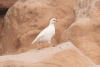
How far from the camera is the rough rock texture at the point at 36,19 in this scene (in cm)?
677

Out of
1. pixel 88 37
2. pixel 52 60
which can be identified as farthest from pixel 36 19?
pixel 52 60

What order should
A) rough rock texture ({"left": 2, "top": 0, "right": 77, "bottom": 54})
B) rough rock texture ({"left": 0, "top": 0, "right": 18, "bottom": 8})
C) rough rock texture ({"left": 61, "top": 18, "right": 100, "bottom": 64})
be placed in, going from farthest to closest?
rough rock texture ({"left": 0, "top": 0, "right": 18, "bottom": 8}) < rough rock texture ({"left": 2, "top": 0, "right": 77, "bottom": 54}) < rough rock texture ({"left": 61, "top": 18, "right": 100, "bottom": 64})

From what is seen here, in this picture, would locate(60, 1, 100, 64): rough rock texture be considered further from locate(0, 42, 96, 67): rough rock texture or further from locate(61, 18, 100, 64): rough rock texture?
locate(0, 42, 96, 67): rough rock texture

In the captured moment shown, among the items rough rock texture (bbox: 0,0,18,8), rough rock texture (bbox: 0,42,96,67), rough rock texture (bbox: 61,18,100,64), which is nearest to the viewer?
rough rock texture (bbox: 0,42,96,67)

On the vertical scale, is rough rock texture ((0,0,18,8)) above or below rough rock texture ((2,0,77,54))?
above

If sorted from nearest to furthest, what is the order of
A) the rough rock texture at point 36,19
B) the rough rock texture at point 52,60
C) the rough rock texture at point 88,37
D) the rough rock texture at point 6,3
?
1. the rough rock texture at point 52,60
2. the rough rock texture at point 88,37
3. the rough rock texture at point 36,19
4. the rough rock texture at point 6,3

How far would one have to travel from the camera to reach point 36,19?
22.4ft

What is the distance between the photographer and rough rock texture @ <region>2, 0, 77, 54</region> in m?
6.77

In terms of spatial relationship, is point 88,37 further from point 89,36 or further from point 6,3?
point 6,3

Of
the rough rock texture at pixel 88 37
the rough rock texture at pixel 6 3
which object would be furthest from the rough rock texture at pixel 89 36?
the rough rock texture at pixel 6 3

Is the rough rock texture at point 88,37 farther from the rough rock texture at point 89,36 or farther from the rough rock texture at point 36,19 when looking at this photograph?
the rough rock texture at point 36,19

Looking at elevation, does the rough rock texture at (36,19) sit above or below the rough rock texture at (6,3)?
below

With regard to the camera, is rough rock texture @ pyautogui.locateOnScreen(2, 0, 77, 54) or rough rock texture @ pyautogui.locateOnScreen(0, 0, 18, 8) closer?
rough rock texture @ pyautogui.locateOnScreen(2, 0, 77, 54)

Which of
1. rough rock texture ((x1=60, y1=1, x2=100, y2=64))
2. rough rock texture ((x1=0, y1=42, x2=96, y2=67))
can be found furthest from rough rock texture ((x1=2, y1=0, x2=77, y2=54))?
rough rock texture ((x1=0, y1=42, x2=96, y2=67))
